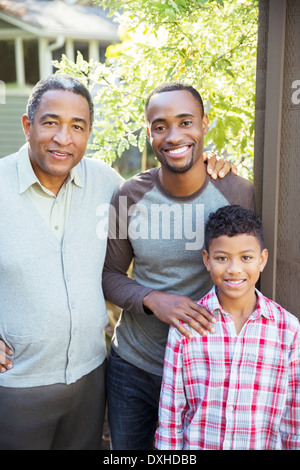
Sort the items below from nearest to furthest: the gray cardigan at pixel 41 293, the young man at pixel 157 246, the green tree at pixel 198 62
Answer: the gray cardigan at pixel 41 293
the young man at pixel 157 246
the green tree at pixel 198 62

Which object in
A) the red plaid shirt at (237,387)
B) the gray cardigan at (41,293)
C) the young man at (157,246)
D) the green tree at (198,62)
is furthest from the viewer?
the green tree at (198,62)

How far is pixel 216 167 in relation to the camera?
7.29 ft

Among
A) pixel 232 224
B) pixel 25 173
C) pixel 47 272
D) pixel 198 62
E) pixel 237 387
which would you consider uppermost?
pixel 198 62

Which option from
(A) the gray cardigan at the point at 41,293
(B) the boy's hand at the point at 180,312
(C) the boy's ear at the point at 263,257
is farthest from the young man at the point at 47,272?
(C) the boy's ear at the point at 263,257

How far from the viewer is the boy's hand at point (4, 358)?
2010 mm

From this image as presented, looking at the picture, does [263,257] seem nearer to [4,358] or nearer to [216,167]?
[216,167]

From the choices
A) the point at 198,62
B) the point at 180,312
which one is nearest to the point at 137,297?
the point at 180,312

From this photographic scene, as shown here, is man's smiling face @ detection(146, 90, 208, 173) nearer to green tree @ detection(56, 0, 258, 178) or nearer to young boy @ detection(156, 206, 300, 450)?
young boy @ detection(156, 206, 300, 450)

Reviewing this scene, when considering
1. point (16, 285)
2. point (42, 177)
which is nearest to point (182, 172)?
point (42, 177)

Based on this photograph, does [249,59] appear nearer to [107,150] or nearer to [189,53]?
[189,53]

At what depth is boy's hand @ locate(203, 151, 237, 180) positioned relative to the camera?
86.2 inches

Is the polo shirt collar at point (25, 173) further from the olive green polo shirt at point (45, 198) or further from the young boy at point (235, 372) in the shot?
the young boy at point (235, 372)

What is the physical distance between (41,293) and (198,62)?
1.54 metres

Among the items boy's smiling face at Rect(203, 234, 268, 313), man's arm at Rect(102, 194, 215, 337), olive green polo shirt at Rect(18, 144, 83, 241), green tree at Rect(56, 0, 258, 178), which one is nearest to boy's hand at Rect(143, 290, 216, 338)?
man's arm at Rect(102, 194, 215, 337)
